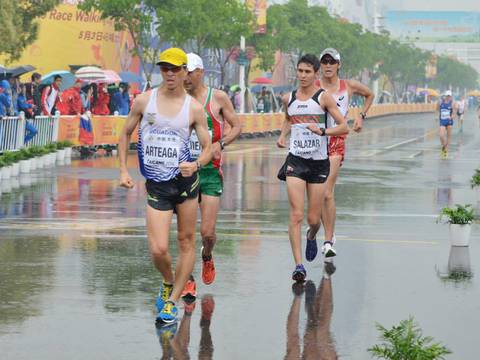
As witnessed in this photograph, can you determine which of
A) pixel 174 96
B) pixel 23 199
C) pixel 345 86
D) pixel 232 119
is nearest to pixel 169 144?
A: pixel 174 96

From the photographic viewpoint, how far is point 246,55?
177ft

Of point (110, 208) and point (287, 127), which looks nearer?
point (287, 127)

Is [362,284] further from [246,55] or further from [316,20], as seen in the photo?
[316,20]

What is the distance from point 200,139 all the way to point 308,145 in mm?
2630

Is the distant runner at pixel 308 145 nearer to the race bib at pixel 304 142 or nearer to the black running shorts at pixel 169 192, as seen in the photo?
the race bib at pixel 304 142

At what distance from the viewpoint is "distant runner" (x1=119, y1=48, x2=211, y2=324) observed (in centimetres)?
916

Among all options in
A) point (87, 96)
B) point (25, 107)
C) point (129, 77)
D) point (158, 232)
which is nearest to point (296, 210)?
point (158, 232)

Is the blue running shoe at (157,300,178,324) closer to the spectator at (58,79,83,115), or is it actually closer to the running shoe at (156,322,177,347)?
the running shoe at (156,322,177,347)

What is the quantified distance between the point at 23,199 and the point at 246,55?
36.0 metres

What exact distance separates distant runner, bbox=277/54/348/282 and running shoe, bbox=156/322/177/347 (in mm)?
2846

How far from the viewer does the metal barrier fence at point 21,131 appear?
24.7 m

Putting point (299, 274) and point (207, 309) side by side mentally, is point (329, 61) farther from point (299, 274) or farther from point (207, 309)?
point (207, 309)

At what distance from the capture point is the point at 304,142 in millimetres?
11812

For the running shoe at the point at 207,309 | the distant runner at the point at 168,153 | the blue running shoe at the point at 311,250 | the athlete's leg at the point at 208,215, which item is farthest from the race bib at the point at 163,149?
the blue running shoe at the point at 311,250
